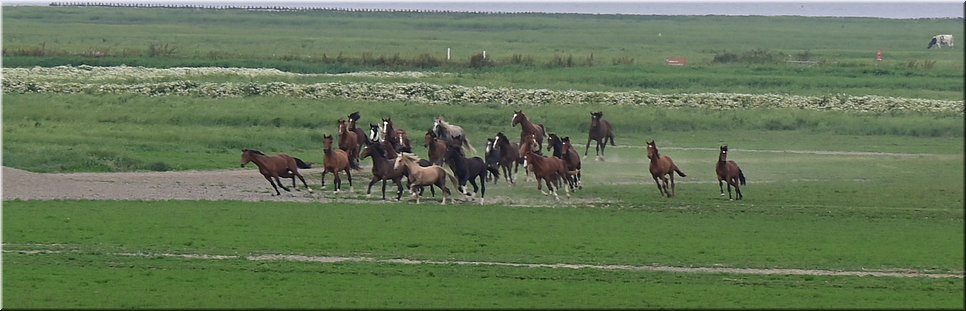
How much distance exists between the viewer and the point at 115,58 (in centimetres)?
7169

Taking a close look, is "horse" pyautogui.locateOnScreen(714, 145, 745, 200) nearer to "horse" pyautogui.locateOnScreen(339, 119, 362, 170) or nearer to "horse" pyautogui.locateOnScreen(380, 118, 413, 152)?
"horse" pyautogui.locateOnScreen(380, 118, 413, 152)

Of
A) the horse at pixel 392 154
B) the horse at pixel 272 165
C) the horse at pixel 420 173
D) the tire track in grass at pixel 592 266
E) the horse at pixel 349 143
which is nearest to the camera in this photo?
the tire track in grass at pixel 592 266

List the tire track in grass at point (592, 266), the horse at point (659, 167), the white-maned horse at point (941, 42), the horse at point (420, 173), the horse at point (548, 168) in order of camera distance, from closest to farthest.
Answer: the tire track in grass at point (592, 266) < the horse at point (420, 173) < the horse at point (548, 168) < the horse at point (659, 167) < the white-maned horse at point (941, 42)

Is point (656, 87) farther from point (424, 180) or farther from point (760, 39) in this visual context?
point (760, 39)

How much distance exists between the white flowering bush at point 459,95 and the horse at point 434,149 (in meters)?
19.9

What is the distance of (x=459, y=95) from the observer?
5578cm

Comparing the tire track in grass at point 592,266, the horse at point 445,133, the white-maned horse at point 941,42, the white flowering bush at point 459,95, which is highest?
the white-maned horse at point 941,42

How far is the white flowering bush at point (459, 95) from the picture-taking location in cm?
5497

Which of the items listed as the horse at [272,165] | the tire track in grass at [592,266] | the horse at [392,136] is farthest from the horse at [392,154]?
the tire track in grass at [592,266]

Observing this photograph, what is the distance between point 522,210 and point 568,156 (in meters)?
4.03

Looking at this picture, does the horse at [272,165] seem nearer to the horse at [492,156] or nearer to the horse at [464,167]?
the horse at [464,167]

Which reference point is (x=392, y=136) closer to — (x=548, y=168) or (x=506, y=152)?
(x=506, y=152)

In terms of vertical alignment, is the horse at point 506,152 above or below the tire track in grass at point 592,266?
above

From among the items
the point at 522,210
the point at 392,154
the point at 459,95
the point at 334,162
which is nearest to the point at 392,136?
the point at 392,154
